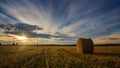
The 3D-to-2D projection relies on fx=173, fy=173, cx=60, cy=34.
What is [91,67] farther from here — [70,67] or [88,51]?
[88,51]

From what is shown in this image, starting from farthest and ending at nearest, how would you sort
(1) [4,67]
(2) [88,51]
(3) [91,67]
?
(2) [88,51] < (1) [4,67] < (3) [91,67]

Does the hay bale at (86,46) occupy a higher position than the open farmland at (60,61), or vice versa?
the hay bale at (86,46)

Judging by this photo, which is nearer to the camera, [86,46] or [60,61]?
[60,61]

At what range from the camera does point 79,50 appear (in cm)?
2736

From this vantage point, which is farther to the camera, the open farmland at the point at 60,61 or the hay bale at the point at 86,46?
the hay bale at the point at 86,46

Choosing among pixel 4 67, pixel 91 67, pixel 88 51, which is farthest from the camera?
pixel 88 51

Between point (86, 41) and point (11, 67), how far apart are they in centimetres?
1730

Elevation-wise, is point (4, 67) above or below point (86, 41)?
below

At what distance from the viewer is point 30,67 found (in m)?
10.8

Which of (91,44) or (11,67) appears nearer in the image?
(11,67)

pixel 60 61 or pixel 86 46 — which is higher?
pixel 86 46

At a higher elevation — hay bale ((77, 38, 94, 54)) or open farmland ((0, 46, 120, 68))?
hay bale ((77, 38, 94, 54))

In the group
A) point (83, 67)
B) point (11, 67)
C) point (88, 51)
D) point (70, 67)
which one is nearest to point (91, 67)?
point (83, 67)

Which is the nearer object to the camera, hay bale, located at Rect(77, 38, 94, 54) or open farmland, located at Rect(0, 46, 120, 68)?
open farmland, located at Rect(0, 46, 120, 68)
